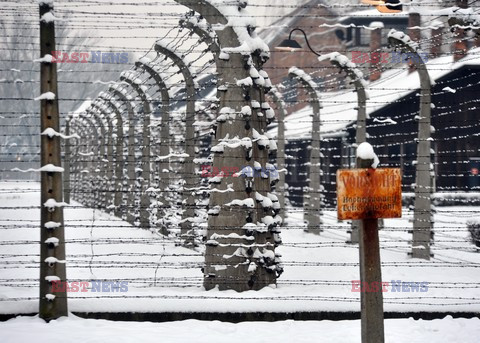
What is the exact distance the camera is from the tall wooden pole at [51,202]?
306 inches

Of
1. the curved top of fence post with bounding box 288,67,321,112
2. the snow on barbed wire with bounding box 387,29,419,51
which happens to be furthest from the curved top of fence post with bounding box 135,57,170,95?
the snow on barbed wire with bounding box 387,29,419,51

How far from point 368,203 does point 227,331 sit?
2.79m

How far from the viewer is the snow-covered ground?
7062 millimetres

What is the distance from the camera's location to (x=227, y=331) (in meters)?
7.47

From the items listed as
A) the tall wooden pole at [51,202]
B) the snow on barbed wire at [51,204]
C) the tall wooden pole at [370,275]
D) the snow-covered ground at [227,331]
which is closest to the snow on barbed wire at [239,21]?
the tall wooden pole at [51,202]

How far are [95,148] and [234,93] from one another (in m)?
19.0

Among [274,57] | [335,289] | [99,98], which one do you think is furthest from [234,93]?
[274,57]

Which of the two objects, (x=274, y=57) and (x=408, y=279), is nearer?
(x=408, y=279)

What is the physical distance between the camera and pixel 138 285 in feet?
32.0

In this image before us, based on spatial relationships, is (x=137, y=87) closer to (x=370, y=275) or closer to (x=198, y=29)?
(x=198, y=29)

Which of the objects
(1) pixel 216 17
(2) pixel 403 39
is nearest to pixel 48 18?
(1) pixel 216 17

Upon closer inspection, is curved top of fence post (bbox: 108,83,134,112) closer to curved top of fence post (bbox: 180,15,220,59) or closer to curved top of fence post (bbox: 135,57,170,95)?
curved top of fence post (bbox: 135,57,170,95)

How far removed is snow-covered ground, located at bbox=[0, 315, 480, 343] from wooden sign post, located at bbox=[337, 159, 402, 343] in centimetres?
197

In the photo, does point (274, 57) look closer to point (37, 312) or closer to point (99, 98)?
point (99, 98)
